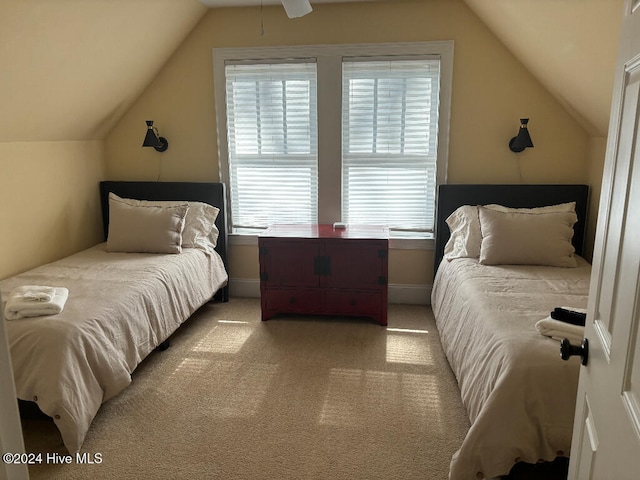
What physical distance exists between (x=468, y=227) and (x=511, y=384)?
71.1 inches

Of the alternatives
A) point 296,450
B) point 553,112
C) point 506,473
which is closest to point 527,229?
point 553,112

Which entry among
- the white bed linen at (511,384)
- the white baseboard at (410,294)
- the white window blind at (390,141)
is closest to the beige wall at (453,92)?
the white baseboard at (410,294)

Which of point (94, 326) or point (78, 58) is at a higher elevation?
point (78, 58)

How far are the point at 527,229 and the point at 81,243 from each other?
11.5 feet

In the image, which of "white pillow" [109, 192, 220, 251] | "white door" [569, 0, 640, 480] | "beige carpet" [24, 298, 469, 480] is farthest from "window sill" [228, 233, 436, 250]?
"white door" [569, 0, 640, 480]

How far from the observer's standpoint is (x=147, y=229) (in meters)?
3.57

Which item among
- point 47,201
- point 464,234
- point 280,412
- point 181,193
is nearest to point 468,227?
point 464,234

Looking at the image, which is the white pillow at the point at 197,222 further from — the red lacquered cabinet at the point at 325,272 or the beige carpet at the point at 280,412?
the beige carpet at the point at 280,412

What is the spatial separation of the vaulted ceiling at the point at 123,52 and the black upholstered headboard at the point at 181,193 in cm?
51

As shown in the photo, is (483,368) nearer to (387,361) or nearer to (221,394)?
(387,361)

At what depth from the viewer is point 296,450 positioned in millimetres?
2158

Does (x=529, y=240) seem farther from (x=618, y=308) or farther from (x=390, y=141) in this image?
(x=618, y=308)

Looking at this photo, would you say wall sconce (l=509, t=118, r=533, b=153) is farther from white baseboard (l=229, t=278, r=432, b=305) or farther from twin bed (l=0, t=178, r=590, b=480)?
white baseboard (l=229, t=278, r=432, b=305)

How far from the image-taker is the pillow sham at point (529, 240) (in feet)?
10.2
